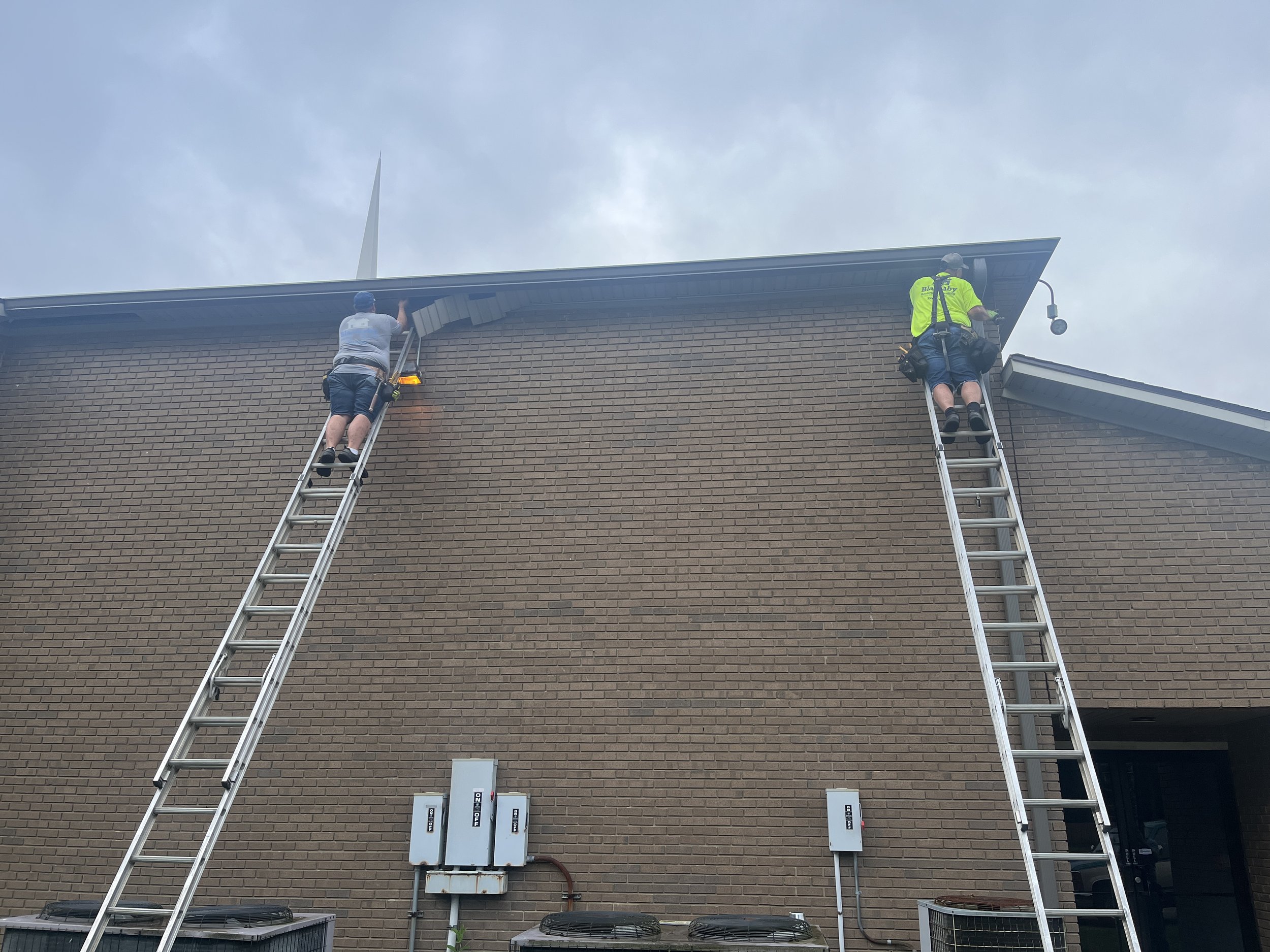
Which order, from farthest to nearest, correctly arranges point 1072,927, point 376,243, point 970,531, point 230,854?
A: point 376,243, point 970,531, point 230,854, point 1072,927

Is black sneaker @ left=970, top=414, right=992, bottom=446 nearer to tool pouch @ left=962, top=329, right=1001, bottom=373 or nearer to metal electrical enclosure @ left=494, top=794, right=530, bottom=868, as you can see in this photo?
tool pouch @ left=962, top=329, right=1001, bottom=373

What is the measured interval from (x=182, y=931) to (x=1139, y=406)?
7.36 meters

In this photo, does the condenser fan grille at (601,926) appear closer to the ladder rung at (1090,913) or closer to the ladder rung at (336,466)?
the ladder rung at (1090,913)

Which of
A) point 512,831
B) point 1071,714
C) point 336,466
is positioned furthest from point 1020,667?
point 336,466

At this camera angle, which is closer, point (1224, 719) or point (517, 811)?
point (517, 811)

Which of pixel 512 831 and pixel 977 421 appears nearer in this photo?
pixel 512 831

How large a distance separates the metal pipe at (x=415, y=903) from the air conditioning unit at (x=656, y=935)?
1677 millimetres

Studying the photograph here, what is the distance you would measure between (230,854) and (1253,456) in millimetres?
8321

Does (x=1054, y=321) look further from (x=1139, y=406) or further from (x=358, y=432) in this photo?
(x=358, y=432)

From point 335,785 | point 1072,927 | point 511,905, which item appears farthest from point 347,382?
point 1072,927

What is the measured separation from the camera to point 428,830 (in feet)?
21.7

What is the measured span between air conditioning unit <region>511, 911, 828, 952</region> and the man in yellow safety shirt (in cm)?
349

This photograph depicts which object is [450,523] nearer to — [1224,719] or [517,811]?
[517,811]

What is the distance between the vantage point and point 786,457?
24.6 feet
